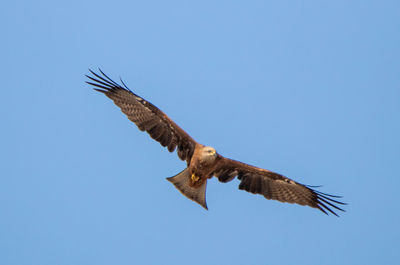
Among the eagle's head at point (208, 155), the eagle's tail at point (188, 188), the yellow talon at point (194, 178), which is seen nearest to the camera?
the eagle's head at point (208, 155)

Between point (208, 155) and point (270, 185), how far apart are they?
6.02ft

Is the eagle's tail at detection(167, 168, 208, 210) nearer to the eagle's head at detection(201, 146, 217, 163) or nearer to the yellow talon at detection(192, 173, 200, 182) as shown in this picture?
the yellow talon at detection(192, 173, 200, 182)

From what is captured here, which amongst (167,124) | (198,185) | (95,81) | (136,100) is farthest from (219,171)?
(95,81)

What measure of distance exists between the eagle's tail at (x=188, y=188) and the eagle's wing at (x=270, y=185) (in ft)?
1.59

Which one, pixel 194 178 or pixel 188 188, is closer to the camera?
pixel 194 178

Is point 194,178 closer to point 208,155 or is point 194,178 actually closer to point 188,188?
point 188,188

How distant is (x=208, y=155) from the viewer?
10523 millimetres

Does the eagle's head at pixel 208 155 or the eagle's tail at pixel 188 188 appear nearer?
the eagle's head at pixel 208 155

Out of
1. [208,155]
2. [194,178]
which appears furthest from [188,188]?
[208,155]

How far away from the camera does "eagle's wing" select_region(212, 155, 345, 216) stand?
11.4 m

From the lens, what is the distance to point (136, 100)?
1132 centimetres

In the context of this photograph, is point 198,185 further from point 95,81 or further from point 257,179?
point 95,81

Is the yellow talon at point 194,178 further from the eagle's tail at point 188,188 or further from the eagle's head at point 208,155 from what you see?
the eagle's head at point 208,155

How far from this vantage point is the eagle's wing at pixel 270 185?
11383 mm
